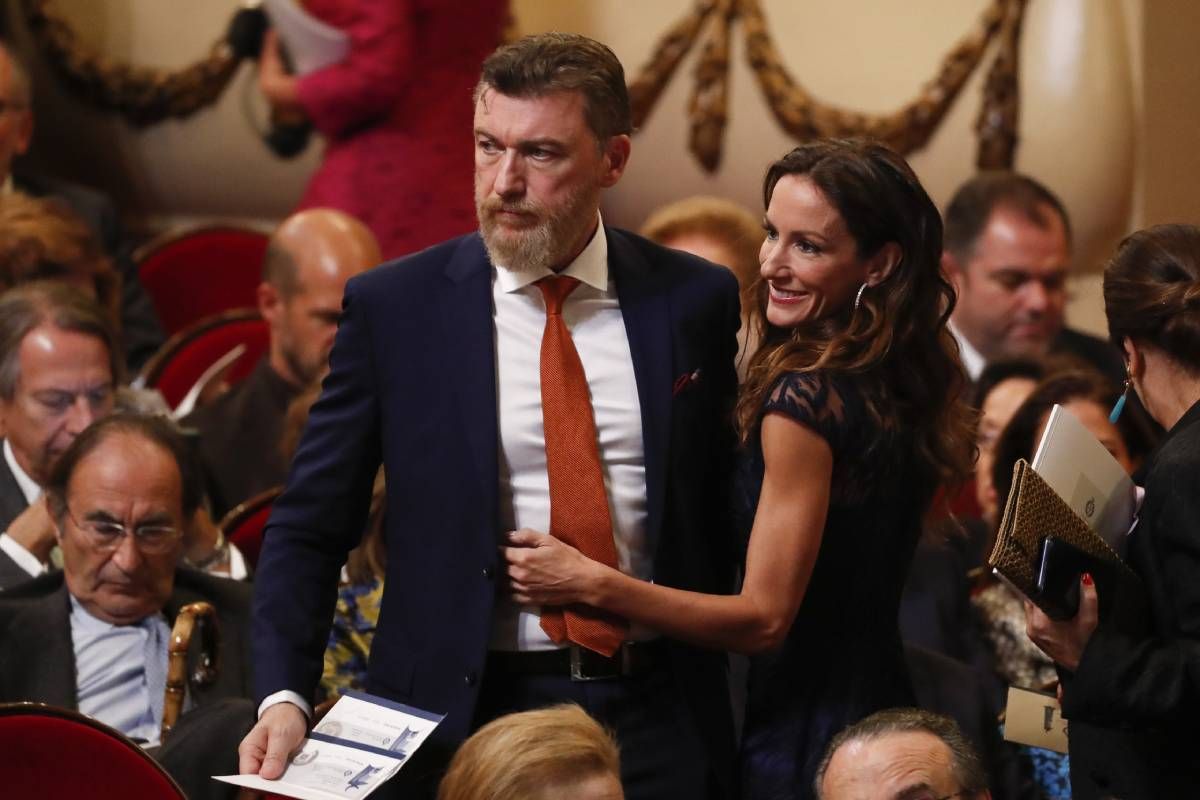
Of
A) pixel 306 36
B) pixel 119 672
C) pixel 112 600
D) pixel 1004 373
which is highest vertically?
pixel 306 36

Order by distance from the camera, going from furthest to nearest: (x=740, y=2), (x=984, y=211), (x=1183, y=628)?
(x=740, y=2)
(x=984, y=211)
(x=1183, y=628)

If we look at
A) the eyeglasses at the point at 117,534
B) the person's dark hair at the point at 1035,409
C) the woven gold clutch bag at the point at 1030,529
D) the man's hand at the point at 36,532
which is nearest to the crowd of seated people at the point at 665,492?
the woven gold clutch bag at the point at 1030,529

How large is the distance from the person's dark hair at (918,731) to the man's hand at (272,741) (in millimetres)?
668

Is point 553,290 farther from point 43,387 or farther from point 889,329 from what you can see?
point 43,387

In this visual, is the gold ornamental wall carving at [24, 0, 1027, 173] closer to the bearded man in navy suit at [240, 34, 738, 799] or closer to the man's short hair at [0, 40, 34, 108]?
the man's short hair at [0, 40, 34, 108]

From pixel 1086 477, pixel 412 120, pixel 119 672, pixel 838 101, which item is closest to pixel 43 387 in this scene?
pixel 119 672

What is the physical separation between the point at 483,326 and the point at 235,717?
0.79m

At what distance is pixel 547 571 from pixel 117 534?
1249 mm

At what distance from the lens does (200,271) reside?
5.73 metres

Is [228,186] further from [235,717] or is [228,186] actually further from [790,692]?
[790,692]

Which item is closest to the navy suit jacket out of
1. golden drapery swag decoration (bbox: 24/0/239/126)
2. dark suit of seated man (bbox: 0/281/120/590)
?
dark suit of seated man (bbox: 0/281/120/590)

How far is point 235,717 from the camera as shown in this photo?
9.64 feet

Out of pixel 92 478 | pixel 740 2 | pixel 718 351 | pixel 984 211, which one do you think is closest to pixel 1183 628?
pixel 718 351

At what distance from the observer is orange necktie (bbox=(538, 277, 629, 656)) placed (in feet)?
8.11
